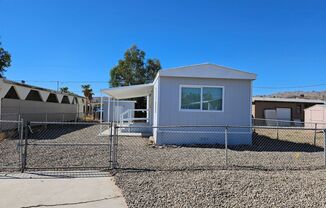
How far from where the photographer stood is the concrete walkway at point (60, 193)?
5.25 metres

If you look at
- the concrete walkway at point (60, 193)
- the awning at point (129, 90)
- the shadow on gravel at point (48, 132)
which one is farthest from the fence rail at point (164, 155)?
the awning at point (129, 90)

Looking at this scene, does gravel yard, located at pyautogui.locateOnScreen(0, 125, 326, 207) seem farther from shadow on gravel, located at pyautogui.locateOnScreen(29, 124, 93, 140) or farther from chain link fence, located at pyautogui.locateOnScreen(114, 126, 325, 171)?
shadow on gravel, located at pyautogui.locateOnScreen(29, 124, 93, 140)

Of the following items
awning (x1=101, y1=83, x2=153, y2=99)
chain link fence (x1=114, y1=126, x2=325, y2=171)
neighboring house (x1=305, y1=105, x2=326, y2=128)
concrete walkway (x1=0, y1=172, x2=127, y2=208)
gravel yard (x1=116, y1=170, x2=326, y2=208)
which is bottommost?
concrete walkway (x1=0, y1=172, x2=127, y2=208)

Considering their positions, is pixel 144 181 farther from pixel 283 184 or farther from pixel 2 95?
pixel 2 95

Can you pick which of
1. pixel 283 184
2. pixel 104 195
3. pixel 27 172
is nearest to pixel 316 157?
pixel 283 184

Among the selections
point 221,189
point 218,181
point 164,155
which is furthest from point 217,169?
point 164,155

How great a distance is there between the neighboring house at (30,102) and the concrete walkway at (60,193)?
1100 cm

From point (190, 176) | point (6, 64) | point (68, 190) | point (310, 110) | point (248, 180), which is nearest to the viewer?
point (68, 190)

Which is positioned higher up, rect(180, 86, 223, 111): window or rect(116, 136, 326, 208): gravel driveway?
rect(180, 86, 223, 111): window

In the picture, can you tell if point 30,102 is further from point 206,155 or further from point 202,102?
point 206,155

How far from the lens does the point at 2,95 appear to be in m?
18.0

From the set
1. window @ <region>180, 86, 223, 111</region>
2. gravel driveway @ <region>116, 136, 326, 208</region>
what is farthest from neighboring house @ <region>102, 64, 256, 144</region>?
gravel driveway @ <region>116, 136, 326, 208</region>

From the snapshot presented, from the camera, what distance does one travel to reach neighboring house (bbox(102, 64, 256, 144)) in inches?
518

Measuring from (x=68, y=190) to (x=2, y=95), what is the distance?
1441 centimetres
